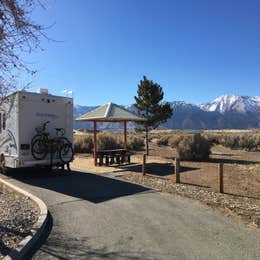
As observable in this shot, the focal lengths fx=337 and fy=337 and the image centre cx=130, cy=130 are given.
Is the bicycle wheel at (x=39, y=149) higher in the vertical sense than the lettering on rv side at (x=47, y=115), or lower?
lower

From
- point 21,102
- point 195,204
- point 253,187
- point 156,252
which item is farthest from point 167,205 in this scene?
point 21,102

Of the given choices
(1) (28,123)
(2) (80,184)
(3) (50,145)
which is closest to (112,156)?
(3) (50,145)

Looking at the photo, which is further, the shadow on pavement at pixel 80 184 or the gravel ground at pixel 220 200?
the shadow on pavement at pixel 80 184

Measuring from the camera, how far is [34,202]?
26.7ft

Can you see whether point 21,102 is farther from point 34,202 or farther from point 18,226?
point 18,226

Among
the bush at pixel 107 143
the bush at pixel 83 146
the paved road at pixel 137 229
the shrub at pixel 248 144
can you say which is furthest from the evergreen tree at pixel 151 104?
the paved road at pixel 137 229

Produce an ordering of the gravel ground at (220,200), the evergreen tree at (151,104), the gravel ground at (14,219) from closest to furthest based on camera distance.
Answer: the gravel ground at (14,219), the gravel ground at (220,200), the evergreen tree at (151,104)

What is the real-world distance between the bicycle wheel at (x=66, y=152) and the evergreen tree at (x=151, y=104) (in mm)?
10142

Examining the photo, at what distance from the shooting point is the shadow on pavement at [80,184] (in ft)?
31.3

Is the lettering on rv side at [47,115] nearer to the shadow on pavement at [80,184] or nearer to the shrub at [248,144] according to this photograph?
the shadow on pavement at [80,184]

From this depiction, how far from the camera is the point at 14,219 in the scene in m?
6.56

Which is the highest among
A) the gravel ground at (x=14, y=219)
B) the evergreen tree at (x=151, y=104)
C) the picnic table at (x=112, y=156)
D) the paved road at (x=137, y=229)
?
the evergreen tree at (x=151, y=104)

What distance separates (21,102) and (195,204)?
22.9 feet

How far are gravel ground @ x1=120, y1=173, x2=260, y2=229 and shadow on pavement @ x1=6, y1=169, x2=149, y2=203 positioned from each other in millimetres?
792
